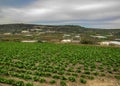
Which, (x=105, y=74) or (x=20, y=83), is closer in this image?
(x=20, y=83)

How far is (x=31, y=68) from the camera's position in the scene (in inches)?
816

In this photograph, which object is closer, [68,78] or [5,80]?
[5,80]

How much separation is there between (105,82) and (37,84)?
242 inches

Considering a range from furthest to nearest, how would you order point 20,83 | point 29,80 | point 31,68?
point 31,68, point 29,80, point 20,83

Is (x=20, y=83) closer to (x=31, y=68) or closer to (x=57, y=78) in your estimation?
(x=57, y=78)

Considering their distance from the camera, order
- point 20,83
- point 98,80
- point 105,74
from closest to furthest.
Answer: point 20,83, point 98,80, point 105,74

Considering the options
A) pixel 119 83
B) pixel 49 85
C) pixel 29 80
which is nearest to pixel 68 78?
pixel 49 85

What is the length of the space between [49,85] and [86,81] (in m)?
3.52

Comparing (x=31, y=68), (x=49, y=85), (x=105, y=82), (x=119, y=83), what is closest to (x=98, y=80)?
(x=105, y=82)

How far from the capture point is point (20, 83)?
47.4 ft

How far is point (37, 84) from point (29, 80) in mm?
1272

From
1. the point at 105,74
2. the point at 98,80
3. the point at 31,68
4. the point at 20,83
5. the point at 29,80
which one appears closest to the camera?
the point at 20,83

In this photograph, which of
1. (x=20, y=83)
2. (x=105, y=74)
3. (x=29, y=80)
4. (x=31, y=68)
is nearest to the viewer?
(x=20, y=83)

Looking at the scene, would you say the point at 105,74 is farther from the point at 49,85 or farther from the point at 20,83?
the point at 20,83
